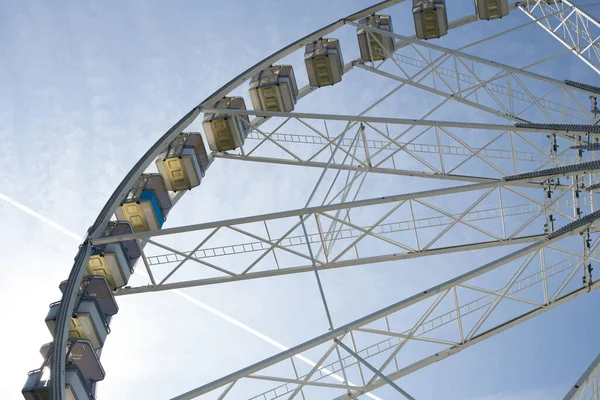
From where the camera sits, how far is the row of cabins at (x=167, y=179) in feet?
48.3

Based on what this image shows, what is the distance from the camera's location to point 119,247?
17.0m

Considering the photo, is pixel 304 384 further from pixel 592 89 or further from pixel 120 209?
pixel 592 89

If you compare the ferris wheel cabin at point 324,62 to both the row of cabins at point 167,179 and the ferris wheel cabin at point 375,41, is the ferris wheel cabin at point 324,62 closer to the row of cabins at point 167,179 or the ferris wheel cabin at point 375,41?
the row of cabins at point 167,179

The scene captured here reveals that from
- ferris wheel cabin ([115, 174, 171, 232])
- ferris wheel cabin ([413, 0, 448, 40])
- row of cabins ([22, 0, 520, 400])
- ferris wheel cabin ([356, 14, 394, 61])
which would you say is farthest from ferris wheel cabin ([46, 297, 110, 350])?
ferris wheel cabin ([413, 0, 448, 40])

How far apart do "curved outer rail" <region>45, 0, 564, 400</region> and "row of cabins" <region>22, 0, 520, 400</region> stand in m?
0.33

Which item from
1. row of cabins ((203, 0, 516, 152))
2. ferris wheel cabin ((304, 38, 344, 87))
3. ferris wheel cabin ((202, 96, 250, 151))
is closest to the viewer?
ferris wheel cabin ((202, 96, 250, 151))

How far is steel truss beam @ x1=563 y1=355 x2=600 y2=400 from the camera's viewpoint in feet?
38.0

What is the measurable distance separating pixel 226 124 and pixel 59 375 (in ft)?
31.6

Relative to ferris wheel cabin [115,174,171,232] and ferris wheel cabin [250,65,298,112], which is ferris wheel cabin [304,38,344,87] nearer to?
ferris wheel cabin [250,65,298,112]

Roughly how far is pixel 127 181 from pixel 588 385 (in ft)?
33.8

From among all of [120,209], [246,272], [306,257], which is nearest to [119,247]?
[120,209]

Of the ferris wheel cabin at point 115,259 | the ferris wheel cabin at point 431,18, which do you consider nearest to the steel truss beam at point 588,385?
the ferris wheel cabin at point 115,259

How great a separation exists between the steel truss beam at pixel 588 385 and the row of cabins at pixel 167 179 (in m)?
7.93

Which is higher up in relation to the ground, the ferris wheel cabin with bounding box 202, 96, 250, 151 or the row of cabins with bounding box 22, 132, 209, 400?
the ferris wheel cabin with bounding box 202, 96, 250, 151
